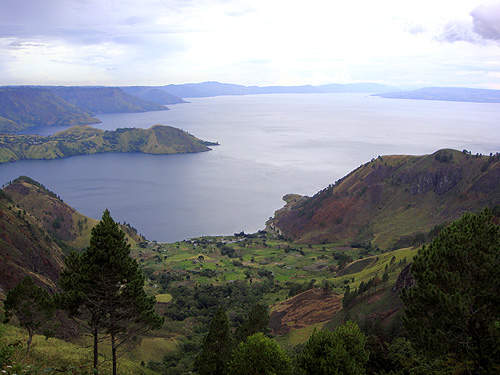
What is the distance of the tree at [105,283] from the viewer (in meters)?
20.0

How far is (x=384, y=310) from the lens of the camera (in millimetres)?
44875

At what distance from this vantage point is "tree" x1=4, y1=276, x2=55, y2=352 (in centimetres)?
2198

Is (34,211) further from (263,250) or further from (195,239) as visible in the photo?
(263,250)

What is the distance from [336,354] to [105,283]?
13070mm

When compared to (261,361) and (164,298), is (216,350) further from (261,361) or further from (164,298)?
(164,298)

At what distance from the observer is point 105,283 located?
20.3m

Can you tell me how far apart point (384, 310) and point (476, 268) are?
99.5ft

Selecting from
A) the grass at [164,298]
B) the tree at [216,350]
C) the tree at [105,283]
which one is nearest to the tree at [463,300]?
the tree at [105,283]

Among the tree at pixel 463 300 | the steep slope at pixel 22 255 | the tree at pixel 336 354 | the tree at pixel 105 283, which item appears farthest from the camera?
the steep slope at pixel 22 255

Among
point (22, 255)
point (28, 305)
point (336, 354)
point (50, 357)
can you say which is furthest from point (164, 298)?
point (336, 354)

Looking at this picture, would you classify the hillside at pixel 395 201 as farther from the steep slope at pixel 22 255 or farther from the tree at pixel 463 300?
the tree at pixel 463 300

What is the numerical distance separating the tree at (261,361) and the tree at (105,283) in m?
6.24

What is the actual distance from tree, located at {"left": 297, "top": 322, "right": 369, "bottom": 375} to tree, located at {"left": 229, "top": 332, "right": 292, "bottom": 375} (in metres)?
1.25

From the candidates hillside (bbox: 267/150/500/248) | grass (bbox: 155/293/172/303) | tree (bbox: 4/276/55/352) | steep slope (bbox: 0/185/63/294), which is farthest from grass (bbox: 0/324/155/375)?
hillside (bbox: 267/150/500/248)
